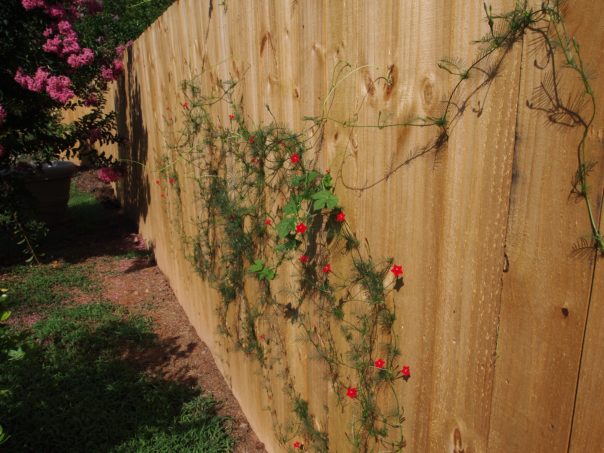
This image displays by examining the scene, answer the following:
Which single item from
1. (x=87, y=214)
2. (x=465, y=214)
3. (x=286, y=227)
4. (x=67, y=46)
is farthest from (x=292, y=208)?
(x=87, y=214)

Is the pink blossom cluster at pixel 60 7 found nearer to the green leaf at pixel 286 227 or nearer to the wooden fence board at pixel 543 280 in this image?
the green leaf at pixel 286 227

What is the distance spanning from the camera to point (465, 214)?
1.12 metres

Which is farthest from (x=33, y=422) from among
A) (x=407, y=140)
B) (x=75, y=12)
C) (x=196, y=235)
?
(x=75, y=12)

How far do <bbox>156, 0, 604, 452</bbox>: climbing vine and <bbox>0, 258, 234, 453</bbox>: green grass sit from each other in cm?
56

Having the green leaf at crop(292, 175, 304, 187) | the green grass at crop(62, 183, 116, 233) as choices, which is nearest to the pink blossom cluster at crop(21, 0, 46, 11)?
the green grass at crop(62, 183, 116, 233)

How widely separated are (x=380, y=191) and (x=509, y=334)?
0.54 metres

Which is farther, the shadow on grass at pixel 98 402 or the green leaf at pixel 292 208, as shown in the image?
the shadow on grass at pixel 98 402

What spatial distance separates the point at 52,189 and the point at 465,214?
7.20 metres

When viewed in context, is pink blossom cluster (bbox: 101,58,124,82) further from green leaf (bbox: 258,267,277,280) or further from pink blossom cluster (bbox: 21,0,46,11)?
green leaf (bbox: 258,267,277,280)

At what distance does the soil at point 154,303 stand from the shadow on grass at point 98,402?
0.09 meters

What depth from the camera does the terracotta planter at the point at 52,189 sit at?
703 centimetres

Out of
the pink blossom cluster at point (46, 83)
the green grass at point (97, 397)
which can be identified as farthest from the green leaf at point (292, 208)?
the pink blossom cluster at point (46, 83)

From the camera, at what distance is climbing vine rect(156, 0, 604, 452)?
0.95m

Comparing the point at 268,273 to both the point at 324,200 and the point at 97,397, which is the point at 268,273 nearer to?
the point at 324,200
